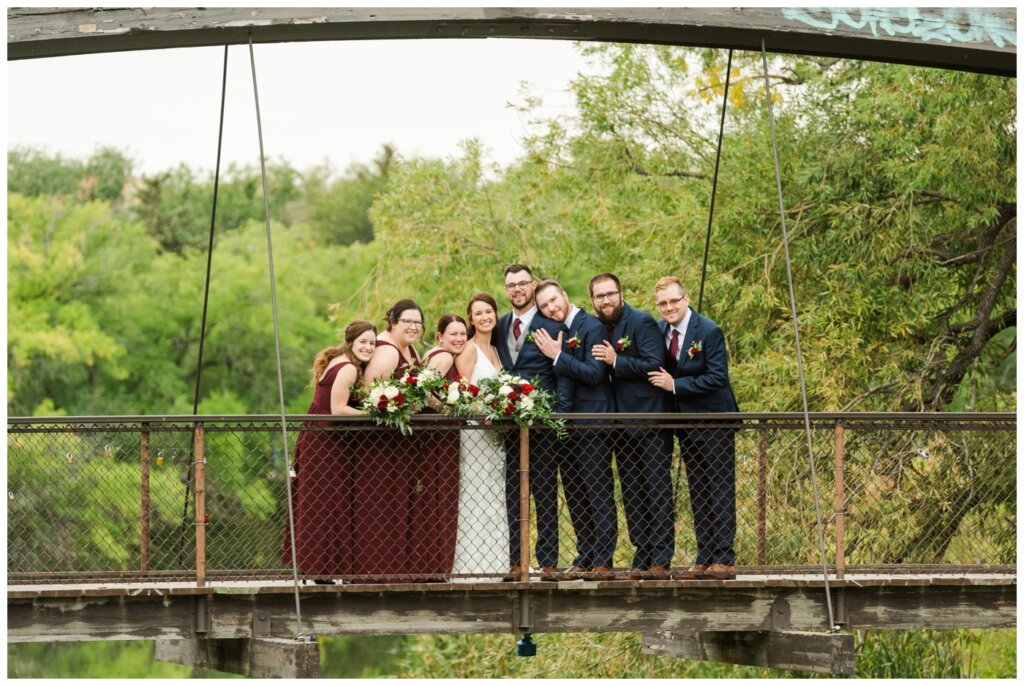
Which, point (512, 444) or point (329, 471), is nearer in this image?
point (329, 471)

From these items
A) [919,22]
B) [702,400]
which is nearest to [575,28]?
[919,22]

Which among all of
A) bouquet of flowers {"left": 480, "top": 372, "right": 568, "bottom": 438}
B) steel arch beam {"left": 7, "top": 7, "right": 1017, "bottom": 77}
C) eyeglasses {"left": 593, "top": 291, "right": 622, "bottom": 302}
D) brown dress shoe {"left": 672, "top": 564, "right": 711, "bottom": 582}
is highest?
steel arch beam {"left": 7, "top": 7, "right": 1017, "bottom": 77}

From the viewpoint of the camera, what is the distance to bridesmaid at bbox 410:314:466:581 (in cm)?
880

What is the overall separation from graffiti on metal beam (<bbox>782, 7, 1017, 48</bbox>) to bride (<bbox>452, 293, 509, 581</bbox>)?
2568 millimetres

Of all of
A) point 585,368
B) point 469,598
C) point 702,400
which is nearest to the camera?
point 585,368

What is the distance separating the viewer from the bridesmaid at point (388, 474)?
8727 mm

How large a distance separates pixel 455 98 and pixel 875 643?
20.7 meters

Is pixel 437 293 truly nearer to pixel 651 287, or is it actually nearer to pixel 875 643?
pixel 651 287

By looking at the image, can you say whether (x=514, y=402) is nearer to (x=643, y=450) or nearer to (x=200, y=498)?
(x=643, y=450)

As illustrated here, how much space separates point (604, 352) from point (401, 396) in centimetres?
125

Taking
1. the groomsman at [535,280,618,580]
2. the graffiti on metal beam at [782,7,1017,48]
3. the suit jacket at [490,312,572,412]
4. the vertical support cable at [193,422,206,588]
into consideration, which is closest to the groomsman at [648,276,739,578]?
the groomsman at [535,280,618,580]

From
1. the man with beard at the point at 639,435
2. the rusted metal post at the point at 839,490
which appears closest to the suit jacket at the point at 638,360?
the man with beard at the point at 639,435

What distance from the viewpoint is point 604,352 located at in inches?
341

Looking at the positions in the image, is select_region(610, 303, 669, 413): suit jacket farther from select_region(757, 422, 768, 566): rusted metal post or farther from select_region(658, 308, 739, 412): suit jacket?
select_region(757, 422, 768, 566): rusted metal post
